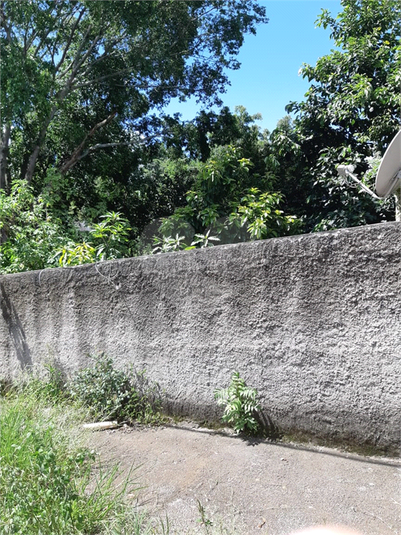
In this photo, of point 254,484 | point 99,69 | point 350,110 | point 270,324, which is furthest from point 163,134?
point 254,484

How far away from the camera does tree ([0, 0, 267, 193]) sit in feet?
26.0

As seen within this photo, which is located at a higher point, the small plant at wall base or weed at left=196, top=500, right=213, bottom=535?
the small plant at wall base

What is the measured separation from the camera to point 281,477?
2.21 m

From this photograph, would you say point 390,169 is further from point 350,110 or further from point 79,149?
point 79,149

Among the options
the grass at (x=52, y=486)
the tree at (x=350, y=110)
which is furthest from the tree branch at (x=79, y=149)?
the grass at (x=52, y=486)

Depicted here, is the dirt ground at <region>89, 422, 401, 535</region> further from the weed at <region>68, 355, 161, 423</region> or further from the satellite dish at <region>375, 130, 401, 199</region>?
the satellite dish at <region>375, 130, 401, 199</region>

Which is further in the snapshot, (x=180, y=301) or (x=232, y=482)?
(x=180, y=301)

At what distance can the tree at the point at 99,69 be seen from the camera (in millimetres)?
7922

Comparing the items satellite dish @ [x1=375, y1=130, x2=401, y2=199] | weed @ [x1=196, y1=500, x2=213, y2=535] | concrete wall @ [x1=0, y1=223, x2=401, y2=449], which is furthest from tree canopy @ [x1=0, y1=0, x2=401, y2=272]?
weed @ [x1=196, y1=500, x2=213, y2=535]

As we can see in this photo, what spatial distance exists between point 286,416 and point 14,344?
108 inches

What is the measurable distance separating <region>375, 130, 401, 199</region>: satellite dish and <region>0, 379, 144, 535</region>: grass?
2.62 metres

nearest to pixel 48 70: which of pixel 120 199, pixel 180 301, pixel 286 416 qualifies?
pixel 120 199

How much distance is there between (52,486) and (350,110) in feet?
21.2

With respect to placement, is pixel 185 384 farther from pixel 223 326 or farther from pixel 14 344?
pixel 14 344
